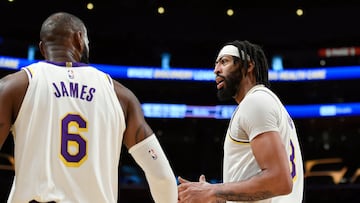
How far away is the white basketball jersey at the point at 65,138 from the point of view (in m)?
2.51

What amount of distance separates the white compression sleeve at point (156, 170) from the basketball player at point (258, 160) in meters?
0.41

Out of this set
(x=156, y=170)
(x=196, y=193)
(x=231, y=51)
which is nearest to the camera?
(x=156, y=170)

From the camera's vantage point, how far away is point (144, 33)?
40.5ft

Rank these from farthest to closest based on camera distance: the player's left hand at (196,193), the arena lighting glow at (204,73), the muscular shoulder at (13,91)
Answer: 1. the arena lighting glow at (204,73)
2. the player's left hand at (196,193)
3. the muscular shoulder at (13,91)

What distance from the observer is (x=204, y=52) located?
12094 mm

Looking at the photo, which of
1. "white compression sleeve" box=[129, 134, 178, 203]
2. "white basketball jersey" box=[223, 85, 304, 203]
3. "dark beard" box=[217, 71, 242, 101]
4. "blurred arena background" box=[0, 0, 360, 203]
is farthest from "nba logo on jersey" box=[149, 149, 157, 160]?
"blurred arena background" box=[0, 0, 360, 203]

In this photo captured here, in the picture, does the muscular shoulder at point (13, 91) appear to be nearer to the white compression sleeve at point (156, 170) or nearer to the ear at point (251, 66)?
the white compression sleeve at point (156, 170)

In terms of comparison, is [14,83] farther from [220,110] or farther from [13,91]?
[220,110]

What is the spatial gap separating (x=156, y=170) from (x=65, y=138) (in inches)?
17.8

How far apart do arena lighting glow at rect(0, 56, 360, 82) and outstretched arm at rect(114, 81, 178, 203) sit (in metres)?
8.75

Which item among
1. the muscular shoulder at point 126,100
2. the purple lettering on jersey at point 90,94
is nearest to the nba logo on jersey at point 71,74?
the purple lettering on jersey at point 90,94

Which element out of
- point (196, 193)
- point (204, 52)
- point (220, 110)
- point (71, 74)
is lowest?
point (196, 193)

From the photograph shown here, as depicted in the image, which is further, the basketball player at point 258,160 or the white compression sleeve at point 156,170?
the basketball player at point 258,160

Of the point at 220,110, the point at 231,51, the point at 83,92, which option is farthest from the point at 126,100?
the point at 220,110
